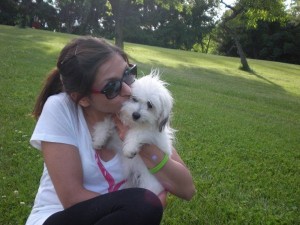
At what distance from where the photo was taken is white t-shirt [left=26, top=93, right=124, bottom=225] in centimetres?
235

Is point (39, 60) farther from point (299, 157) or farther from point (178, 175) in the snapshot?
point (178, 175)

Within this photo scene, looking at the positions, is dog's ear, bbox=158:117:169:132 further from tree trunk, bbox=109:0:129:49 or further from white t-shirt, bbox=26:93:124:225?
tree trunk, bbox=109:0:129:49

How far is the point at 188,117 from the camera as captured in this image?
903 cm

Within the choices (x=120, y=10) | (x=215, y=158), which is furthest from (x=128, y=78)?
(x=120, y=10)

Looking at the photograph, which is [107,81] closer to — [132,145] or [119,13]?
[132,145]

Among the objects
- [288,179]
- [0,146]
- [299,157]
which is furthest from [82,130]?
[299,157]

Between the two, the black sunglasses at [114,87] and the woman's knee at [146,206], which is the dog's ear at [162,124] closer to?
the black sunglasses at [114,87]

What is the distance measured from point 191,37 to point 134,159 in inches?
2452

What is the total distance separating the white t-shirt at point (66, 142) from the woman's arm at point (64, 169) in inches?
2.0

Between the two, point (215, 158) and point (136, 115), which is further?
point (215, 158)

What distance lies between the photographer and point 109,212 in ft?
7.52

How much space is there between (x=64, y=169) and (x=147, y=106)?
3.27ft

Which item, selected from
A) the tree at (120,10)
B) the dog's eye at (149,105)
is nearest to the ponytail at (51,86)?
the dog's eye at (149,105)

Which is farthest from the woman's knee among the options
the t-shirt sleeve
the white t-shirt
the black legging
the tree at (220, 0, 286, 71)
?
the tree at (220, 0, 286, 71)
